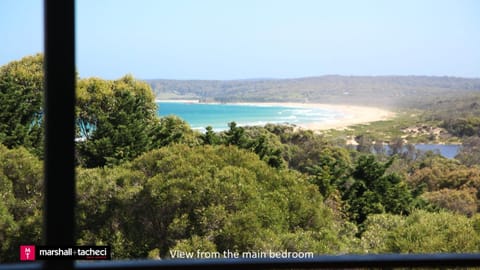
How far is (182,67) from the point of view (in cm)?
1524

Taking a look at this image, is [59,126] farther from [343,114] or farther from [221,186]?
Result: [343,114]

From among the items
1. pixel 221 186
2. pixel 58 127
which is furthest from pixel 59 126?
pixel 221 186

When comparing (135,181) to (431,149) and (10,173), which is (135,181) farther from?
(431,149)

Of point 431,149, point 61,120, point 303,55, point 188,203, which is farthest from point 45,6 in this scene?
point 303,55

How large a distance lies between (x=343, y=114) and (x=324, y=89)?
836mm

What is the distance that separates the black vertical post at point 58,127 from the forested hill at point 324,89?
42.4ft

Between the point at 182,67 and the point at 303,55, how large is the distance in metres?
3.71

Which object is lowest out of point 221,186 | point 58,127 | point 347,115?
point 221,186


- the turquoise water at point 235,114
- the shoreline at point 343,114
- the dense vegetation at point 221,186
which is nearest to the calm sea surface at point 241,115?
the turquoise water at point 235,114

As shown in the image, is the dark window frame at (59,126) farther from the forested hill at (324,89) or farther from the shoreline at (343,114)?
the forested hill at (324,89)

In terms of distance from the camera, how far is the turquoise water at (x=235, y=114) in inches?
502

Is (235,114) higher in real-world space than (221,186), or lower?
higher

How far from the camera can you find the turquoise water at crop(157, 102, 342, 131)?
502 inches

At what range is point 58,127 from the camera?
2.42ft
